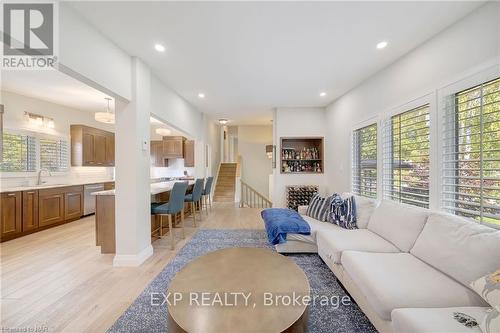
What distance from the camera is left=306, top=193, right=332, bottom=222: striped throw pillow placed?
336cm

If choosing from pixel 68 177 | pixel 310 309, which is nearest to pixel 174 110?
pixel 68 177

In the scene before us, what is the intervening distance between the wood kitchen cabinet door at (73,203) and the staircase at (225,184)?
148 inches

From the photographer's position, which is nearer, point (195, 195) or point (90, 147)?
point (195, 195)

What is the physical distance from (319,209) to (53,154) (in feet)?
19.8

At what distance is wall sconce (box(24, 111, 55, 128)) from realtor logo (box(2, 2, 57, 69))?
3.62 metres

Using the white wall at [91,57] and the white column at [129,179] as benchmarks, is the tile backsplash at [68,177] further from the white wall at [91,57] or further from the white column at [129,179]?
the white wall at [91,57]

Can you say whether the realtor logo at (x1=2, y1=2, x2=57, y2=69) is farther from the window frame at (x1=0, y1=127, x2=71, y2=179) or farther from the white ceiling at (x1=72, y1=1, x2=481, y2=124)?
the window frame at (x1=0, y1=127, x2=71, y2=179)

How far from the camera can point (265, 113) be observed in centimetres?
609

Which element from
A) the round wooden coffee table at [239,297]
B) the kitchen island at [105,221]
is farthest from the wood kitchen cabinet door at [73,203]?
the round wooden coffee table at [239,297]

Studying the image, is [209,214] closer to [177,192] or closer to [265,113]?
[177,192]

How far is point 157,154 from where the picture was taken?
7.52 m

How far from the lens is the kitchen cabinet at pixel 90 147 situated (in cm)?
529

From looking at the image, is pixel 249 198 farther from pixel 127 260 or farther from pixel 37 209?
pixel 37 209

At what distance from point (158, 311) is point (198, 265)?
60 centimetres
